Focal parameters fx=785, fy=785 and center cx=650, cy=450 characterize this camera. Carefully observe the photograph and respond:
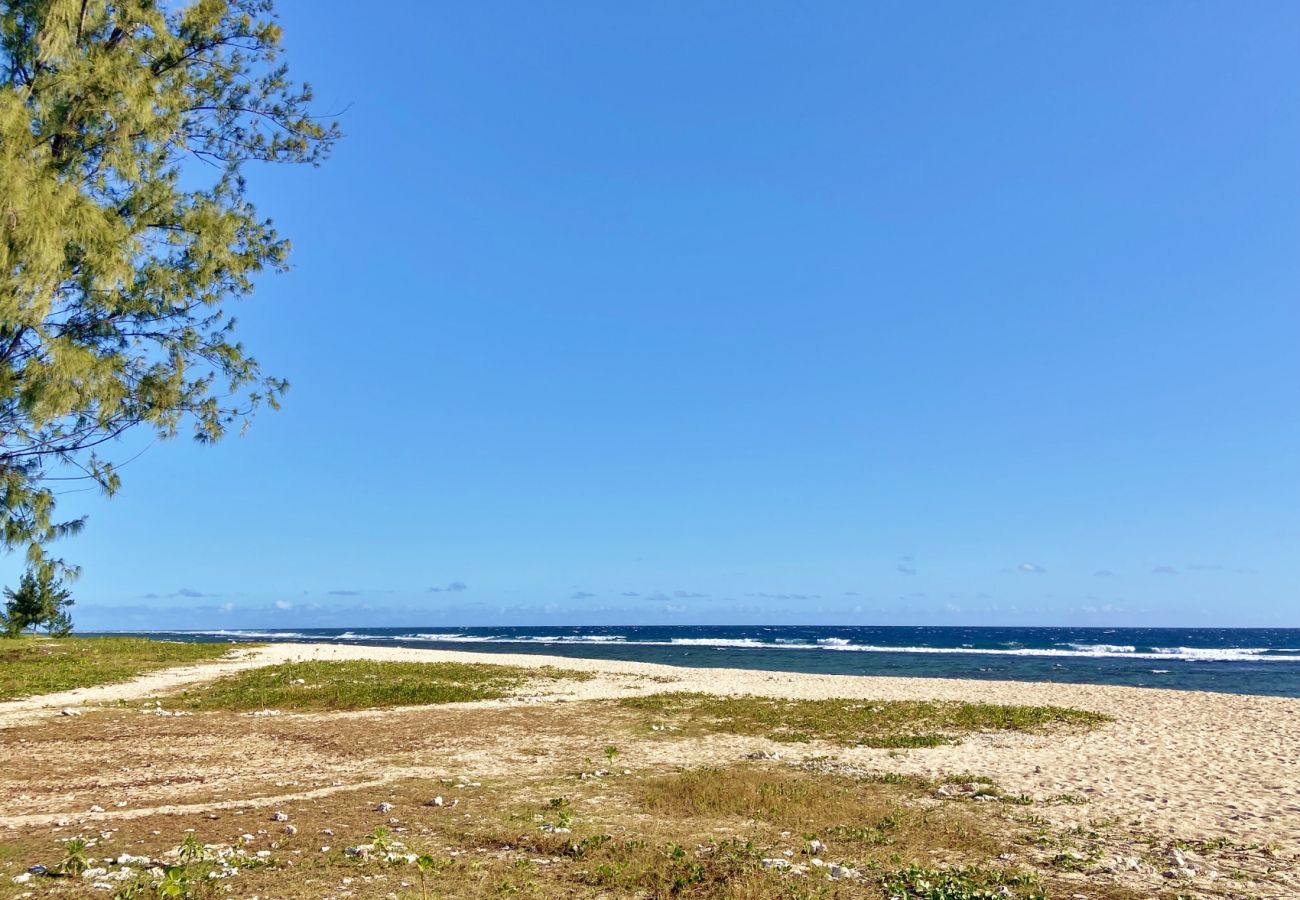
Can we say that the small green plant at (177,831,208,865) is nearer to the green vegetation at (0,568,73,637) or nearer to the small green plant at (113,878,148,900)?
the small green plant at (113,878,148,900)

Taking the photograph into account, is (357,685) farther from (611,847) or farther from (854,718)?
(611,847)

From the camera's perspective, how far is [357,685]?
3138 centimetres

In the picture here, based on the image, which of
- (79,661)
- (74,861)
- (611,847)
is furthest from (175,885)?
(79,661)

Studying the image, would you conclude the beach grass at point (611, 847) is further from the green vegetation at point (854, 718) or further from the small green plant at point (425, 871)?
the green vegetation at point (854, 718)

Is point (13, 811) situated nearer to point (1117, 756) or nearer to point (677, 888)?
point (677, 888)

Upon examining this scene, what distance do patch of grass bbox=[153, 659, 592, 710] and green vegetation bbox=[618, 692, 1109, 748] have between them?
7.28 m

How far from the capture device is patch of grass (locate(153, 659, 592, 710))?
2678 cm

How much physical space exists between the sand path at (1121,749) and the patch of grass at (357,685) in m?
2.17

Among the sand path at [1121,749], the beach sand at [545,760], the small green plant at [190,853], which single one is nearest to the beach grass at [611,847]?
the small green plant at [190,853]

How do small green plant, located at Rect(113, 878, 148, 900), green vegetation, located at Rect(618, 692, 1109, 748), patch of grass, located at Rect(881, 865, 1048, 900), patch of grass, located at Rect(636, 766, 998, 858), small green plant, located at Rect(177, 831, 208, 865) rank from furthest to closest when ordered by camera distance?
green vegetation, located at Rect(618, 692, 1109, 748), patch of grass, located at Rect(636, 766, 998, 858), small green plant, located at Rect(177, 831, 208, 865), patch of grass, located at Rect(881, 865, 1048, 900), small green plant, located at Rect(113, 878, 148, 900)

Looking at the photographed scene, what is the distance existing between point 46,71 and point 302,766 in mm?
13034

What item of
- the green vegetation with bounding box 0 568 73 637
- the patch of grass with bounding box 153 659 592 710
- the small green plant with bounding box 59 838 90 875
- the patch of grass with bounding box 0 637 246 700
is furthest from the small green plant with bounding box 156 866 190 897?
the green vegetation with bounding box 0 568 73 637

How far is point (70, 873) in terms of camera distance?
28.2 ft

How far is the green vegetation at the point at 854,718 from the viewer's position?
21938 mm
